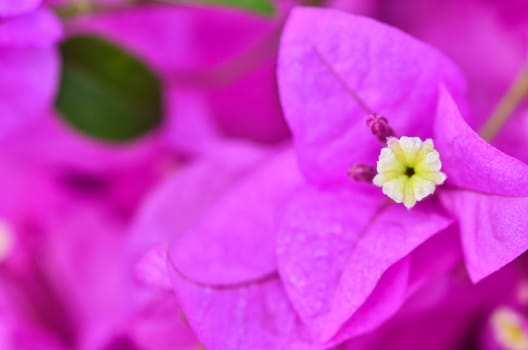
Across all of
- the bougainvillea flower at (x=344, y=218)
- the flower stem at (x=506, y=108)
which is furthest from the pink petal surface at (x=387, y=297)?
the flower stem at (x=506, y=108)

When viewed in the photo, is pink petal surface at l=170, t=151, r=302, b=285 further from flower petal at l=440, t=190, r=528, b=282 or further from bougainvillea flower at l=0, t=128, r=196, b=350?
bougainvillea flower at l=0, t=128, r=196, b=350

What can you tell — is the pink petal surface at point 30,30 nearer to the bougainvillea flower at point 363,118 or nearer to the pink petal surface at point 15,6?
the pink petal surface at point 15,6

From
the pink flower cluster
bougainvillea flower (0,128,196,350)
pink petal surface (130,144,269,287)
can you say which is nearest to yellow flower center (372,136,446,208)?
the pink flower cluster

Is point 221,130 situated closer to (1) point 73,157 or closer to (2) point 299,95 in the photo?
(1) point 73,157


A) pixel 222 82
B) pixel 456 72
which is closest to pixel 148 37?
pixel 222 82

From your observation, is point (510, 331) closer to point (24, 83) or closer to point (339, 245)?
point (339, 245)

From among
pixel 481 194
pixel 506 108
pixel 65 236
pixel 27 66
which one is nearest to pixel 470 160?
pixel 481 194

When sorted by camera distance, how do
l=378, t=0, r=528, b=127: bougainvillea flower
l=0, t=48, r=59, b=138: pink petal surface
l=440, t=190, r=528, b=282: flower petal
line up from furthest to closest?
l=378, t=0, r=528, b=127: bougainvillea flower
l=0, t=48, r=59, b=138: pink petal surface
l=440, t=190, r=528, b=282: flower petal
